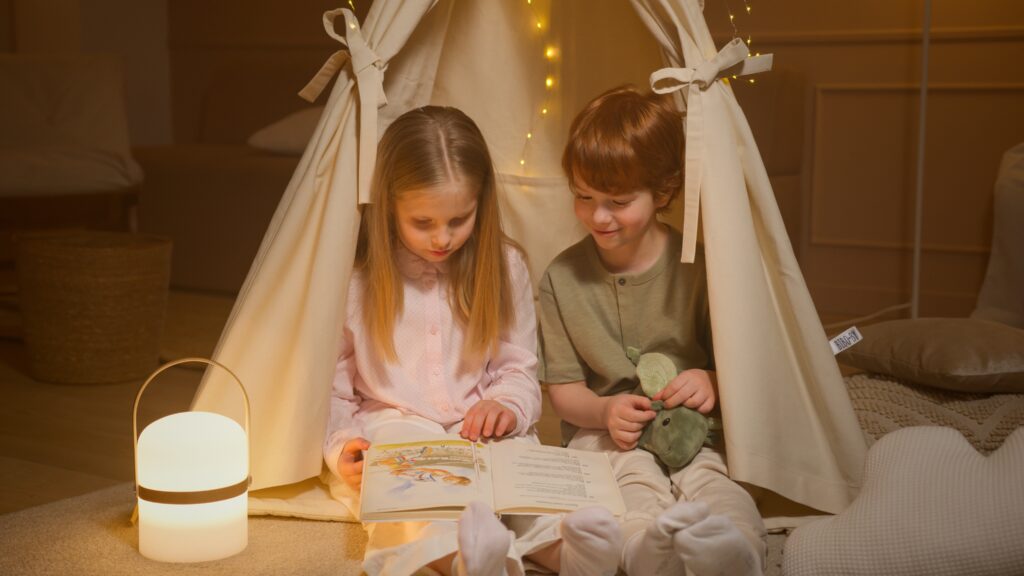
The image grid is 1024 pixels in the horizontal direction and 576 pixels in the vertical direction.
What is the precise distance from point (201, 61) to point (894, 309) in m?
3.49

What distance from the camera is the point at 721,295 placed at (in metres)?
1.80

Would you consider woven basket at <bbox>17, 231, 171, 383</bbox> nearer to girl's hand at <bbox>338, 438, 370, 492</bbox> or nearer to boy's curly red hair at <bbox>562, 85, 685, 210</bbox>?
girl's hand at <bbox>338, 438, 370, 492</bbox>

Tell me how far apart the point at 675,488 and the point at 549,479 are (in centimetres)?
30

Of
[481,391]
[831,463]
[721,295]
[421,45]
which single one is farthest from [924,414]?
[421,45]

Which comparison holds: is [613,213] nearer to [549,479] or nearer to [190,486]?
[549,479]

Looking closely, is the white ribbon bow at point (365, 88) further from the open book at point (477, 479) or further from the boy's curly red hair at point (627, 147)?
the open book at point (477, 479)

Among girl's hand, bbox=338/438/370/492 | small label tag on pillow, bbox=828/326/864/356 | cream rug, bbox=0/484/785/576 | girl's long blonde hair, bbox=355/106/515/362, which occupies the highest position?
girl's long blonde hair, bbox=355/106/515/362

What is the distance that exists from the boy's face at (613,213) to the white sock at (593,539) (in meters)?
0.57

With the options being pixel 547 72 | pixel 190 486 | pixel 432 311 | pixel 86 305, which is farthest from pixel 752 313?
pixel 86 305

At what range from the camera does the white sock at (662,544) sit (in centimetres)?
139

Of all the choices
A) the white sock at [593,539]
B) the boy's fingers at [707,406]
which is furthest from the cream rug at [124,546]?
the white sock at [593,539]

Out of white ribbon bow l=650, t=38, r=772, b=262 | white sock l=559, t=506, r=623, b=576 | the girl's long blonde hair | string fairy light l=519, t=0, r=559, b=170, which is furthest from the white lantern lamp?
string fairy light l=519, t=0, r=559, b=170

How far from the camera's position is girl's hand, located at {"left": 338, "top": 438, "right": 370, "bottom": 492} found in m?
1.78

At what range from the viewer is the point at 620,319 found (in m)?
1.99
